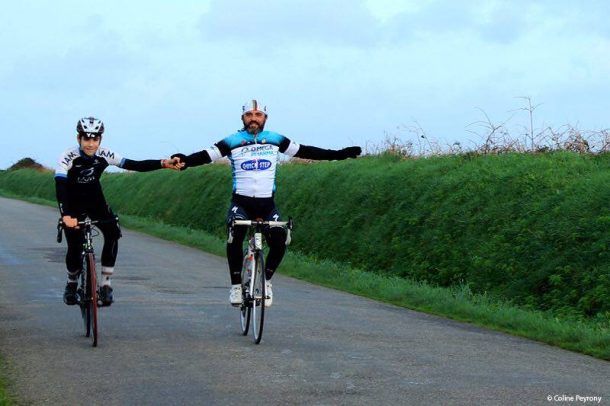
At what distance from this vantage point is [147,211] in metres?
45.2

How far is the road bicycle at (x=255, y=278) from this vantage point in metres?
10.1

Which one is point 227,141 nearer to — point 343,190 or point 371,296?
point 371,296

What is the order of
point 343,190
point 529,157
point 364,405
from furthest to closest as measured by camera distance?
point 343,190, point 529,157, point 364,405

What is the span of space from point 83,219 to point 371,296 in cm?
695

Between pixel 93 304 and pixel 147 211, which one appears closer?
pixel 93 304

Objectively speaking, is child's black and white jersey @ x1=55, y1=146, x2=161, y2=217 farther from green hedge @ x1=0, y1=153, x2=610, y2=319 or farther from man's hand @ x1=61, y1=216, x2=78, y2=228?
green hedge @ x1=0, y1=153, x2=610, y2=319

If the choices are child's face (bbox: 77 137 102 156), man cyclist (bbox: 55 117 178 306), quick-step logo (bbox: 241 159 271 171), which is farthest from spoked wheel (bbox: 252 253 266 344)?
child's face (bbox: 77 137 102 156)

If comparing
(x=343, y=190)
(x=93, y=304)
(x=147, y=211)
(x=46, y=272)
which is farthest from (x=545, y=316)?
(x=147, y=211)

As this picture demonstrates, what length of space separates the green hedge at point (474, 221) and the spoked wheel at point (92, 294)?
655 centimetres

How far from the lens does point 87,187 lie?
404 inches

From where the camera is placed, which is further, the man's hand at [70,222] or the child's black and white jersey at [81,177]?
the child's black and white jersey at [81,177]

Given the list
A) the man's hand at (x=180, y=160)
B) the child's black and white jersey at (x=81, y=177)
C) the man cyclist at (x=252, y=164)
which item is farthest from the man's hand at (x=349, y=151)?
the child's black and white jersey at (x=81, y=177)

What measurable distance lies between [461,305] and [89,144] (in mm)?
6346

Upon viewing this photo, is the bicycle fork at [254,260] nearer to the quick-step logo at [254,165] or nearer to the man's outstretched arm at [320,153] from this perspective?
the quick-step logo at [254,165]
